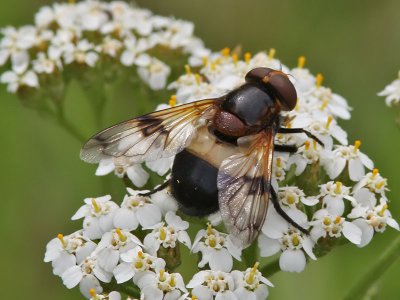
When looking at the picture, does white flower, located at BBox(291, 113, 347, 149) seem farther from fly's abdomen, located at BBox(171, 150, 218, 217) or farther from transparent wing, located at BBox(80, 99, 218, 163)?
fly's abdomen, located at BBox(171, 150, 218, 217)

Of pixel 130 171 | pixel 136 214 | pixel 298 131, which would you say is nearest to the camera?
pixel 136 214


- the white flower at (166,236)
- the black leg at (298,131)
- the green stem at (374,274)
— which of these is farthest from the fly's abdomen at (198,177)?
the green stem at (374,274)

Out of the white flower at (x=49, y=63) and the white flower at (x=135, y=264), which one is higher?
the white flower at (x=49, y=63)

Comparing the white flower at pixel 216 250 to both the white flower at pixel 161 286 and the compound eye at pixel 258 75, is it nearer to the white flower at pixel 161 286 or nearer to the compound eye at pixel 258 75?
the white flower at pixel 161 286

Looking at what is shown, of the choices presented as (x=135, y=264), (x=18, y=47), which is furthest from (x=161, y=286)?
(x=18, y=47)

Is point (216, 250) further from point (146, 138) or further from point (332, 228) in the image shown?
point (146, 138)

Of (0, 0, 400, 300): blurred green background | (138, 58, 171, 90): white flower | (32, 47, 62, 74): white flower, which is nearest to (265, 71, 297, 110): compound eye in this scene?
(138, 58, 171, 90): white flower
